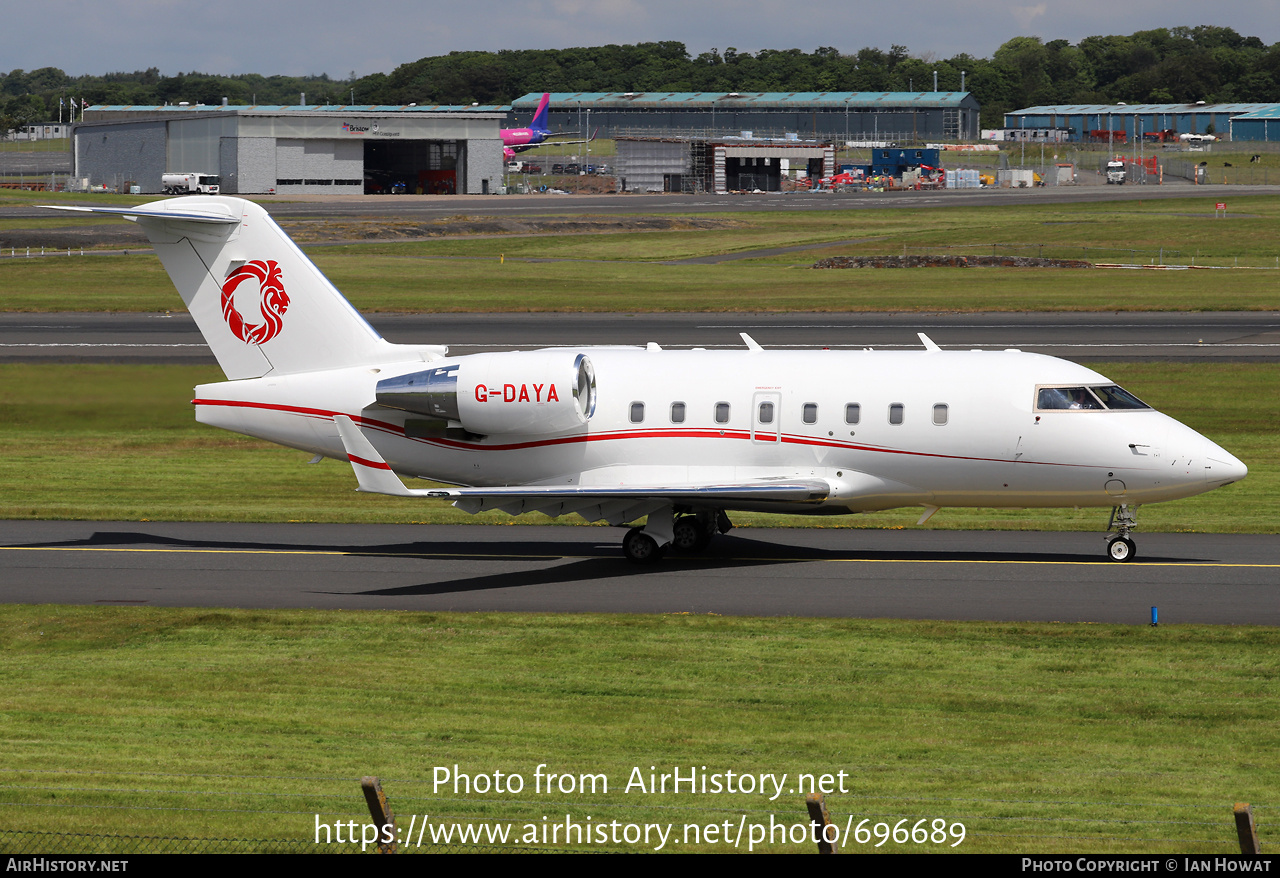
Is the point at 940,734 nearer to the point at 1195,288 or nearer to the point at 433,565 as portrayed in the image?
the point at 433,565

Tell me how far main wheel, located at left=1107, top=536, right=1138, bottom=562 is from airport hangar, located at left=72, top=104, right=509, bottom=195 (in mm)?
124266

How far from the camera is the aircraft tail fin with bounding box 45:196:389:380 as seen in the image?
27.2 meters

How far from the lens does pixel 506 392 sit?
25828mm

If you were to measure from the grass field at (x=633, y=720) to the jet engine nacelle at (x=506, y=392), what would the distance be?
5086mm

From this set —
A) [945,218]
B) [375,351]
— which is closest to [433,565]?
[375,351]

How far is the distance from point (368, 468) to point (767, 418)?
7.47 m

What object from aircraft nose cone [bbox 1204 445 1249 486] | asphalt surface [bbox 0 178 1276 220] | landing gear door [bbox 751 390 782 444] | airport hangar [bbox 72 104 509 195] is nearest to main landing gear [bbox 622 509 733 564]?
landing gear door [bbox 751 390 782 444]

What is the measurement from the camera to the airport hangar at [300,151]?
138m

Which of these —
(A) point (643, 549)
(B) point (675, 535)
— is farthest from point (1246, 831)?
(B) point (675, 535)

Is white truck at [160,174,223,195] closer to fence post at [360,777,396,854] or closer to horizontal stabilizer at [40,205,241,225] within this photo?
horizontal stabilizer at [40,205,241,225]

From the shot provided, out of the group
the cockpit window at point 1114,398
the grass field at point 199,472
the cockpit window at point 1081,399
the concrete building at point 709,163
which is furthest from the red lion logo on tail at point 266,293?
the concrete building at point 709,163

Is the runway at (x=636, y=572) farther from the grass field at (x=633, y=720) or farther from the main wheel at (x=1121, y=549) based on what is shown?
the grass field at (x=633, y=720)

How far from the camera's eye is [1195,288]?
231 feet

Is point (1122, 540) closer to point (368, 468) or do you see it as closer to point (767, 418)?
point (767, 418)
